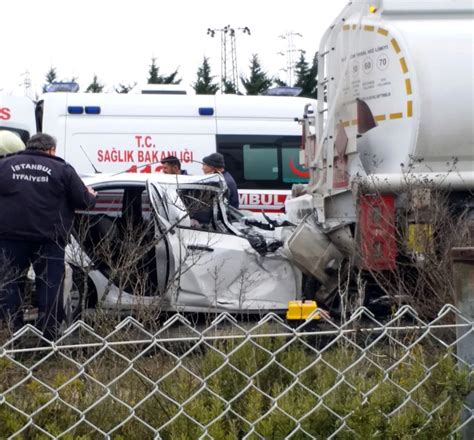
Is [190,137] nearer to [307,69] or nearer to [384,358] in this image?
[384,358]

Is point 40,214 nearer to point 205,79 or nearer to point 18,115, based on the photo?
point 18,115

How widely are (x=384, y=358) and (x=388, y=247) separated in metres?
4.21

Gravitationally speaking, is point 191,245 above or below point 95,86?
Result: below

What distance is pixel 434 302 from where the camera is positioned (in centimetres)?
467

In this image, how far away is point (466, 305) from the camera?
2697 millimetres

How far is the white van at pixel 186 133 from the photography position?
1275 cm

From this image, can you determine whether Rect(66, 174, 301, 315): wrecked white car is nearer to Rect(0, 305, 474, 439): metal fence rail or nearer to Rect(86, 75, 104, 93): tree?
Rect(0, 305, 474, 439): metal fence rail

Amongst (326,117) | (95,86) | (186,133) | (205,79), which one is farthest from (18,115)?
(205,79)

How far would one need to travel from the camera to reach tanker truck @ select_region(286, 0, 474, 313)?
801 centimetres

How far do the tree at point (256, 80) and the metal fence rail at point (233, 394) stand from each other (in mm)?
25374

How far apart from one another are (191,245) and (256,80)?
23.3 meters

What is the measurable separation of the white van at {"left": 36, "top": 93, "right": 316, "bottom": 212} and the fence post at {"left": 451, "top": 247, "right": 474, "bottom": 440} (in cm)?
980

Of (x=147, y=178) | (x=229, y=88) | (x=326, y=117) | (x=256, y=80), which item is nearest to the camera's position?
(x=147, y=178)

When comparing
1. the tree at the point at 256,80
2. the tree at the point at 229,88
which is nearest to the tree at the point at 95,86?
the tree at the point at 229,88
